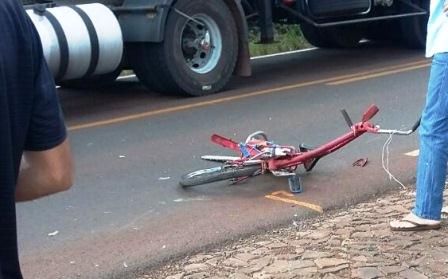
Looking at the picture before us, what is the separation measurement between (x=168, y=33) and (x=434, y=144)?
539cm

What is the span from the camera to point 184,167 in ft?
21.1

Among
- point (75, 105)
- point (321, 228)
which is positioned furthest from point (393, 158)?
point (75, 105)

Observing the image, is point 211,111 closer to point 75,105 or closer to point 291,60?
point 75,105

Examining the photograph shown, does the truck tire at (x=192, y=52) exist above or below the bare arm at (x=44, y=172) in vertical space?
below

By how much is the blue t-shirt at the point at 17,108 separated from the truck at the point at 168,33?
5.77 metres

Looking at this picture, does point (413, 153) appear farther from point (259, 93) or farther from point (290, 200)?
point (259, 93)

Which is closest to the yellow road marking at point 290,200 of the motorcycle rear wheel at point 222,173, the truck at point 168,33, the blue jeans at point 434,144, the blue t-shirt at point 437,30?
the motorcycle rear wheel at point 222,173

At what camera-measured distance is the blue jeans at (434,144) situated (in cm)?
425

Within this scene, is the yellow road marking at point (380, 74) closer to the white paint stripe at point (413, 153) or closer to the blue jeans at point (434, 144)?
the white paint stripe at point (413, 153)

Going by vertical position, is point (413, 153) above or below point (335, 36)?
above

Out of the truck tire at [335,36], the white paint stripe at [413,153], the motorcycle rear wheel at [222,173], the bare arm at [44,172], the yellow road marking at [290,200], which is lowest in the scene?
the truck tire at [335,36]

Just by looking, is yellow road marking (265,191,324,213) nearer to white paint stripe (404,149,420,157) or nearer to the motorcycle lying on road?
the motorcycle lying on road

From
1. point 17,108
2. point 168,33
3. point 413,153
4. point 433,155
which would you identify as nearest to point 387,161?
point 413,153

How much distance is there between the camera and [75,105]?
377 inches
